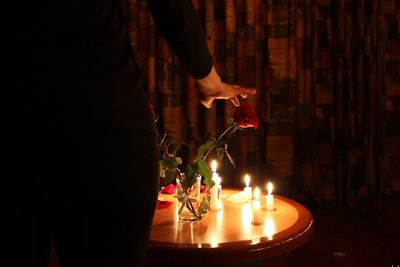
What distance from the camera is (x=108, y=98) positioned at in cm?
50

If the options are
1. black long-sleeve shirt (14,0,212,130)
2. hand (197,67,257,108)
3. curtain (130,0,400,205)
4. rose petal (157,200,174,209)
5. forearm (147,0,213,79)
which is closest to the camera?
black long-sleeve shirt (14,0,212,130)

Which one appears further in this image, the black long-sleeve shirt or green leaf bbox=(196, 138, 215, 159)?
green leaf bbox=(196, 138, 215, 159)

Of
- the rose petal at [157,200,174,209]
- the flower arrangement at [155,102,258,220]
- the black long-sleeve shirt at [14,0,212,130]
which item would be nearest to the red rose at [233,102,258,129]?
the flower arrangement at [155,102,258,220]

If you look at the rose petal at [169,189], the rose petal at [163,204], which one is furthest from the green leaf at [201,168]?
the rose petal at [169,189]

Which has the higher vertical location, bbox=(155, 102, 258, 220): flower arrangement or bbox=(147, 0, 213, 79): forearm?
bbox=(147, 0, 213, 79): forearm

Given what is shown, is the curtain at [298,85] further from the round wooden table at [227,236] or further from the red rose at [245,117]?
the red rose at [245,117]

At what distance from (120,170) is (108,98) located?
82 mm

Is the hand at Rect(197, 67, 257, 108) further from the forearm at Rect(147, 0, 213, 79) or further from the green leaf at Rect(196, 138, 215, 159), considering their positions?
the green leaf at Rect(196, 138, 215, 159)

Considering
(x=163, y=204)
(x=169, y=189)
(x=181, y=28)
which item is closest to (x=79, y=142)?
(x=181, y=28)

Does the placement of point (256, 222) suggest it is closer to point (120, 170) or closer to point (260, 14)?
point (120, 170)

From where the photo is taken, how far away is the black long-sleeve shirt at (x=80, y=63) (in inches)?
18.4

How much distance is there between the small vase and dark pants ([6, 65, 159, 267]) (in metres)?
0.74

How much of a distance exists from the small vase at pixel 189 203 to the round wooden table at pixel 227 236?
2 centimetres

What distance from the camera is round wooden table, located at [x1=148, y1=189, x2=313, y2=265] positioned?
1064mm
